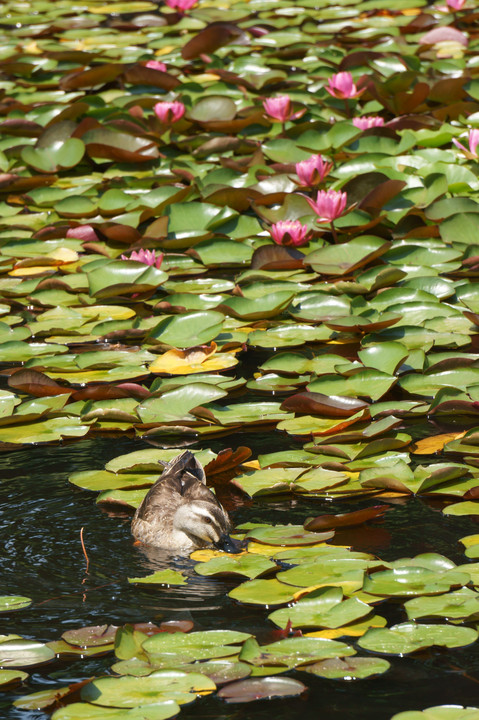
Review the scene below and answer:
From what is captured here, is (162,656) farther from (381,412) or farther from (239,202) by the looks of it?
(239,202)

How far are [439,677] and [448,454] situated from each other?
1.45 m

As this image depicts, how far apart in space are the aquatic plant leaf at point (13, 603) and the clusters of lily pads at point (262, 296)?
0.05 ft

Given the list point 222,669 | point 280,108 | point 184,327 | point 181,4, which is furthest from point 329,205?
point 181,4

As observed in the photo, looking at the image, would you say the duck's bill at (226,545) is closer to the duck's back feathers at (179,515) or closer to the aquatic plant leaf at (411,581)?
the duck's back feathers at (179,515)

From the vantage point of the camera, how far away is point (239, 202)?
6617 millimetres

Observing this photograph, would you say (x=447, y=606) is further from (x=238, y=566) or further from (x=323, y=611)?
(x=238, y=566)

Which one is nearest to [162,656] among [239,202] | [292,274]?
[292,274]

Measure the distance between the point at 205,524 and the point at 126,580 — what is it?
13.3 inches

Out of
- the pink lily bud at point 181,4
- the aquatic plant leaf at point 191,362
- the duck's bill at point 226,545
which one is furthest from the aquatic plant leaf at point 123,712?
the pink lily bud at point 181,4

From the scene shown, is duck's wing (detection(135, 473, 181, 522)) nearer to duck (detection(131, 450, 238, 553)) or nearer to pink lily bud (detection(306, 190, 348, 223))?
duck (detection(131, 450, 238, 553))

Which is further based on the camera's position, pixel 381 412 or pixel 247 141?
pixel 247 141

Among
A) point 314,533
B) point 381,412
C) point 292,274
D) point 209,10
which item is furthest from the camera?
point 209,10

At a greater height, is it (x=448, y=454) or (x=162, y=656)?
(x=162, y=656)

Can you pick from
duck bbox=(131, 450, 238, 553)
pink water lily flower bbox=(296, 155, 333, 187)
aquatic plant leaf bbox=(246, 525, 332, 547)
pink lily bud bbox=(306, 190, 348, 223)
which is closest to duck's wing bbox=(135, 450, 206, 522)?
duck bbox=(131, 450, 238, 553)
